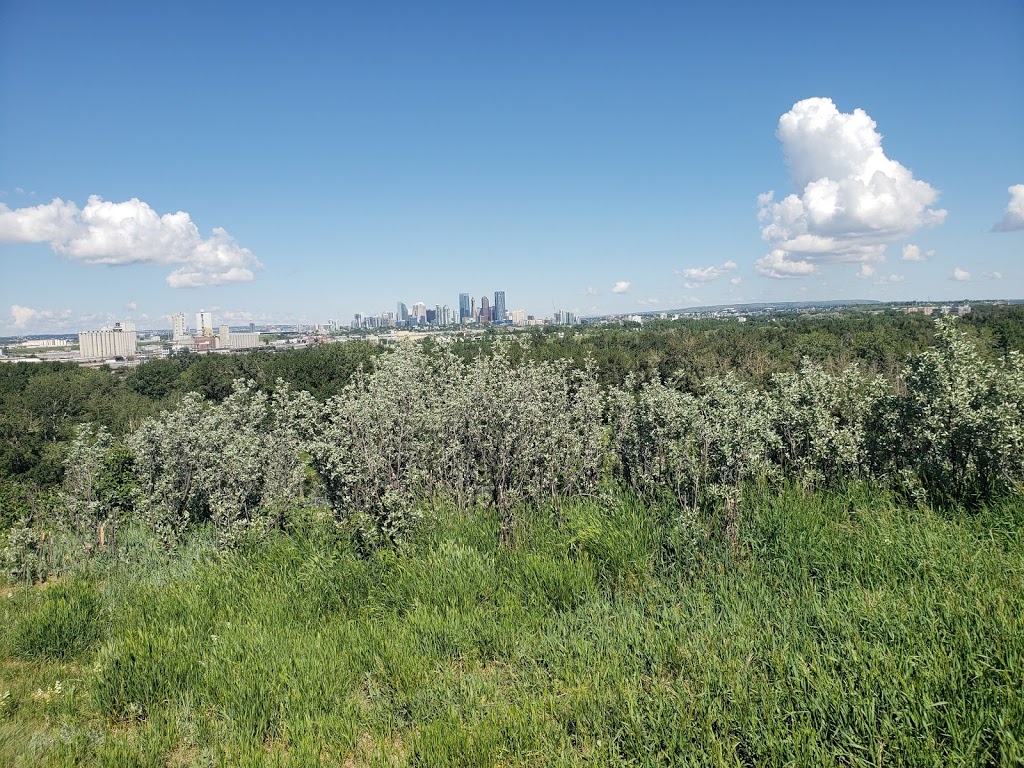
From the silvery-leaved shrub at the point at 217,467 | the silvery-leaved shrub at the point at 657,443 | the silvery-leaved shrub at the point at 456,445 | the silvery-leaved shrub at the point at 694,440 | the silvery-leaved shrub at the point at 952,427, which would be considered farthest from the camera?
the silvery-leaved shrub at the point at 217,467

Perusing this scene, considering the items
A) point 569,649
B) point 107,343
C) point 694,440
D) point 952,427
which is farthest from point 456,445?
point 107,343

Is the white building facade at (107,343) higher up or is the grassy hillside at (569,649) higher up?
the white building facade at (107,343)

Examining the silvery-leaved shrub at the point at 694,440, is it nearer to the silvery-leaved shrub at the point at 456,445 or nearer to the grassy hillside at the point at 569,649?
the grassy hillside at the point at 569,649

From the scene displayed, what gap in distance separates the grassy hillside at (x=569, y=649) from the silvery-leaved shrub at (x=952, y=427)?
57 cm

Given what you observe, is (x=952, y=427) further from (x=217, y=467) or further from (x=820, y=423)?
(x=217, y=467)

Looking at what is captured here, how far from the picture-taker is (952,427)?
5203 mm

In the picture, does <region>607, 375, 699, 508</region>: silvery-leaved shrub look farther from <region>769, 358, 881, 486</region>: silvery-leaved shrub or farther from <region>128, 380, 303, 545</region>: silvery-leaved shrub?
<region>128, 380, 303, 545</region>: silvery-leaved shrub

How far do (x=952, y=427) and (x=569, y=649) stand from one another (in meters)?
4.42

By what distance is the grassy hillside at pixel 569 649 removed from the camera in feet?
8.86

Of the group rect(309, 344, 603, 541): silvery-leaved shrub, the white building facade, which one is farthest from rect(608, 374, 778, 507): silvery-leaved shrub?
the white building facade

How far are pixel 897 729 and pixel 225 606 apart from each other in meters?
5.13

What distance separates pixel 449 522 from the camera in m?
6.02

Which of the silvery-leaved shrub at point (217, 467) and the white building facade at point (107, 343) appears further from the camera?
the white building facade at point (107, 343)

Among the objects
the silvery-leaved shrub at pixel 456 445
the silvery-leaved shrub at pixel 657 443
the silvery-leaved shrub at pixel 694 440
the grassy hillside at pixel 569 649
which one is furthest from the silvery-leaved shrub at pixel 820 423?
the silvery-leaved shrub at pixel 456 445
